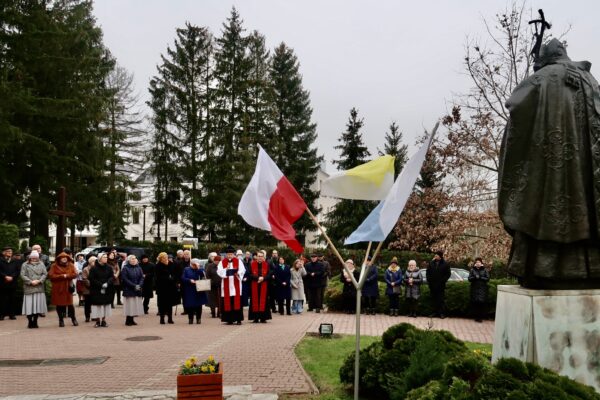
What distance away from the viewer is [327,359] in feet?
32.9

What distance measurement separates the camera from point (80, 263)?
21.8 meters

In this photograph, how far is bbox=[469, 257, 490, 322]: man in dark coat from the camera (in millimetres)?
16469

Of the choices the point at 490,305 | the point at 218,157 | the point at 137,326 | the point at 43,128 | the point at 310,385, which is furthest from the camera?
the point at 218,157

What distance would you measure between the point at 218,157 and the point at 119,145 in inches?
268

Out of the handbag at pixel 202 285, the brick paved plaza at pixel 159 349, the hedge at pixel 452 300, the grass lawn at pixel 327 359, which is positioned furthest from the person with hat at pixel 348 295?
the grass lawn at pixel 327 359

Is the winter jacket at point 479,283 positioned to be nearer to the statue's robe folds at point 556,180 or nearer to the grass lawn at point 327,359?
the grass lawn at point 327,359

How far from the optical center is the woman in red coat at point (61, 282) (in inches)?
593

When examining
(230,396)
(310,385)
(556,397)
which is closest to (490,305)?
(310,385)

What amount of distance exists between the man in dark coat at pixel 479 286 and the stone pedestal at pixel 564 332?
1152cm

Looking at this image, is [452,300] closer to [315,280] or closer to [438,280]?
[438,280]

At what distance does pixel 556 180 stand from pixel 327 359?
584cm

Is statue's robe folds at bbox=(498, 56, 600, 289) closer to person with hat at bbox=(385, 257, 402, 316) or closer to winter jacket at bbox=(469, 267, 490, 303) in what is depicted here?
winter jacket at bbox=(469, 267, 490, 303)

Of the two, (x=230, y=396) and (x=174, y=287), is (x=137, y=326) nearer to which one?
(x=174, y=287)

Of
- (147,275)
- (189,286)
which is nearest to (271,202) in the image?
(189,286)
